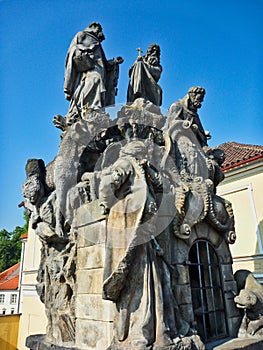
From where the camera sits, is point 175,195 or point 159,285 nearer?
point 159,285

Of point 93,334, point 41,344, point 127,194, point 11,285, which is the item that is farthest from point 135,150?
point 11,285

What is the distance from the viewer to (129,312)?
3.05 metres

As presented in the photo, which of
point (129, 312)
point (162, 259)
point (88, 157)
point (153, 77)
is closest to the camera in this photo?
point (129, 312)

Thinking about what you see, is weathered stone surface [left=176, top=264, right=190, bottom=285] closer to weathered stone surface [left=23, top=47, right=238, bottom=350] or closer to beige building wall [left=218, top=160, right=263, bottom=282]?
weathered stone surface [left=23, top=47, right=238, bottom=350]

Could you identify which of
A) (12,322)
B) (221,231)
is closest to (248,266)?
(221,231)

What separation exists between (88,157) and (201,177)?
173 centimetres

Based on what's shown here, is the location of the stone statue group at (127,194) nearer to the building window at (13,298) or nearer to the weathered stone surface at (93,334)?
the weathered stone surface at (93,334)

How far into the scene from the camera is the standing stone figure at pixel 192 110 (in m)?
5.23

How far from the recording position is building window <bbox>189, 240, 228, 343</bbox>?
401 cm

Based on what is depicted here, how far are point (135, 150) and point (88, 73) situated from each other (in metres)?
2.51

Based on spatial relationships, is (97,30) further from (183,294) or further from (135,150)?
(183,294)

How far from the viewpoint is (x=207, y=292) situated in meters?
4.21

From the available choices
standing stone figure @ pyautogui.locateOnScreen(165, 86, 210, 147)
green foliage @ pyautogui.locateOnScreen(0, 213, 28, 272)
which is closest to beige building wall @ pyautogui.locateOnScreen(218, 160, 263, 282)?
standing stone figure @ pyautogui.locateOnScreen(165, 86, 210, 147)

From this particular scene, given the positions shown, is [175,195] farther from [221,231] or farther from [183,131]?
[183,131]
